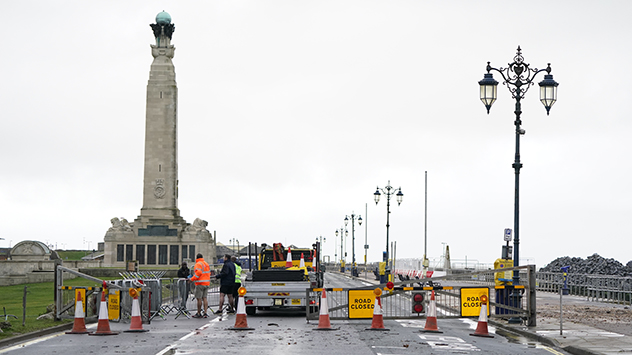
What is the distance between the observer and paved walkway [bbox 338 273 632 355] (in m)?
15.4

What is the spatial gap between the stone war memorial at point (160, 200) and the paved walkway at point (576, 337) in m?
62.3

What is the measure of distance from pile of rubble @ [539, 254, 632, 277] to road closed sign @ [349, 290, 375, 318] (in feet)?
115

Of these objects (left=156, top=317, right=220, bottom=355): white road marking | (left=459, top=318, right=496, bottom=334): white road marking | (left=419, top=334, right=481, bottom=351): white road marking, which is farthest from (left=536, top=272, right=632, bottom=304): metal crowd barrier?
(left=419, top=334, right=481, bottom=351): white road marking

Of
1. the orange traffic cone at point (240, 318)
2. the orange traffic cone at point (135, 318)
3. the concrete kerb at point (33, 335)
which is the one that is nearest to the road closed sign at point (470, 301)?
the orange traffic cone at point (240, 318)

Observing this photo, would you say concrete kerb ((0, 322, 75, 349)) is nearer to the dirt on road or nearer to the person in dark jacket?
the person in dark jacket

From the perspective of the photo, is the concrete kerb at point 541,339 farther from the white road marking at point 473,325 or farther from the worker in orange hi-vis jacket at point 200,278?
the worker in orange hi-vis jacket at point 200,278

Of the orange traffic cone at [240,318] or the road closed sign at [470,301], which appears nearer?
the orange traffic cone at [240,318]

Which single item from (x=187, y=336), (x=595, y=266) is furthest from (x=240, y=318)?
(x=595, y=266)

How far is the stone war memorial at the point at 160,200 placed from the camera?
8081 centimetres

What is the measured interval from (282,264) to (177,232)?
177 feet

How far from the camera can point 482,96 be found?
75.1 feet

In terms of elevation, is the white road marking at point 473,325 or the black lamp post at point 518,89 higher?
the black lamp post at point 518,89

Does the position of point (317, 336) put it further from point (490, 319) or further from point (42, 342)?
point (490, 319)

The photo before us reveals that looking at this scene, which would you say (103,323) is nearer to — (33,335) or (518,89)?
(33,335)
